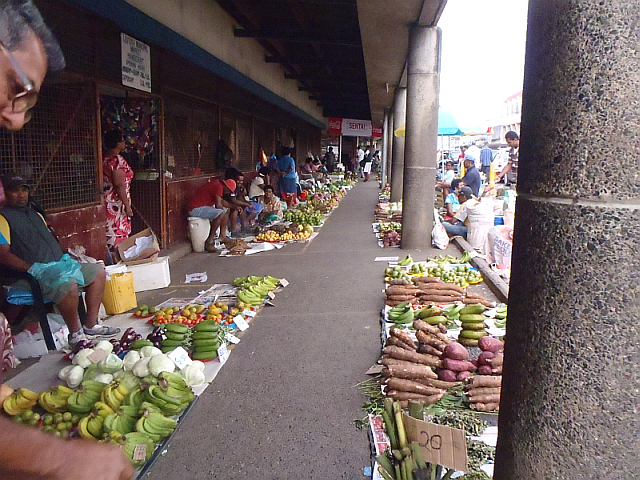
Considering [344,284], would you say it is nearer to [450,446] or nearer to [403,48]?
[450,446]

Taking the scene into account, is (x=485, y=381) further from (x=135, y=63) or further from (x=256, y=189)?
(x=256, y=189)

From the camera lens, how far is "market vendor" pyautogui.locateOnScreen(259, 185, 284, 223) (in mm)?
12758

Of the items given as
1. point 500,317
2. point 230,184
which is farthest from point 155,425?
point 230,184

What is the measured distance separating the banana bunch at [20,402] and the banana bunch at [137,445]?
1.01 metres

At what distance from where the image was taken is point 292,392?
4031 mm

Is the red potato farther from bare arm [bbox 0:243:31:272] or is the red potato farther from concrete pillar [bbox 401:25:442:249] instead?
concrete pillar [bbox 401:25:442:249]

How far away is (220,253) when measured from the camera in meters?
9.34

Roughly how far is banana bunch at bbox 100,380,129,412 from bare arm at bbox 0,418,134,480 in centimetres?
224

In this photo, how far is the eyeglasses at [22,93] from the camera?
3.84ft

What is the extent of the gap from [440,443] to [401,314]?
2.85 meters

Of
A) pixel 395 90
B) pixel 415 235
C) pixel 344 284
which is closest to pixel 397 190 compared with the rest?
pixel 395 90

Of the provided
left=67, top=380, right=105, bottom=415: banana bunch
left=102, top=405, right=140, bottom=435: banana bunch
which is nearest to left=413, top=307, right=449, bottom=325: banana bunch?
left=102, top=405, right=140, bottom=435: banana bunch

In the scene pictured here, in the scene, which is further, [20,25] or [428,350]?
[428,350]

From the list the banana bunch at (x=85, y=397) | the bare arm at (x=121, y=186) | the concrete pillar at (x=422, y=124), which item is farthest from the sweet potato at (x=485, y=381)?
the concrete pillar at (x=422, y=124)
